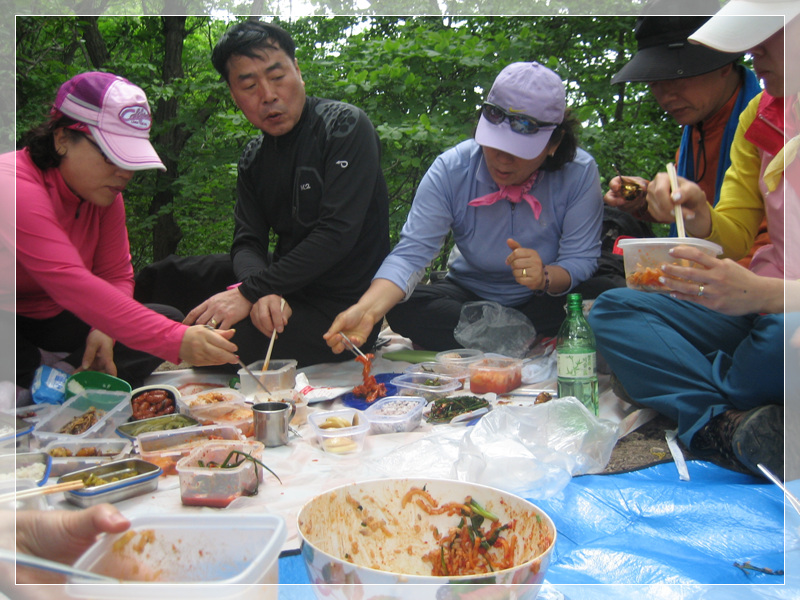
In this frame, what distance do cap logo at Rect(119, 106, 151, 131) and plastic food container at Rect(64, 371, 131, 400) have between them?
0.96 metres

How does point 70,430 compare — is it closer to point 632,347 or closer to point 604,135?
point 632,347

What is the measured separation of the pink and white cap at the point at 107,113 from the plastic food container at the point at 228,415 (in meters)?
0.88

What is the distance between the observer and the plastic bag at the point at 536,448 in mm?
1646

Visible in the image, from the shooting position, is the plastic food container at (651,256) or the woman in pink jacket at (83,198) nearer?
the plastic food container at (651,256)

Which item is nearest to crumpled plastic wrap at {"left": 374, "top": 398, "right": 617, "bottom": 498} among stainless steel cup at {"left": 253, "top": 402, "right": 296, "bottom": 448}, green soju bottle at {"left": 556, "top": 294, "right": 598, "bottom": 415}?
green soju bottle at {"left": 556, "top": 294, "right": 598, "bottom": 415}

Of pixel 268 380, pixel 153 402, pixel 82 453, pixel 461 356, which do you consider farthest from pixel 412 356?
pixel 82 453

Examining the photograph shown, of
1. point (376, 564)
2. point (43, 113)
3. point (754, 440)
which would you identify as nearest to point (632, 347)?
point (754, 440)

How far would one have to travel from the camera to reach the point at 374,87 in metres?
4.35

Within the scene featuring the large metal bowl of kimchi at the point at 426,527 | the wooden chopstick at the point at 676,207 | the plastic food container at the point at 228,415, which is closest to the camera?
the large metal bowl of kimchi at the point at 426,527

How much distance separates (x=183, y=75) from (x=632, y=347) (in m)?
5.92

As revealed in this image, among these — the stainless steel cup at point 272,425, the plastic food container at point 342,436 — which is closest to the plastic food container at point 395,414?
the plastic food container at point 342,436

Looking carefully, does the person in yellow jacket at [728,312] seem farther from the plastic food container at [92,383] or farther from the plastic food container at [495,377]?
the plastic food container at [92,383]

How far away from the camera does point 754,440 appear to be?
1735mm

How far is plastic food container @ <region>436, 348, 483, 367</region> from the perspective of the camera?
2.85m
